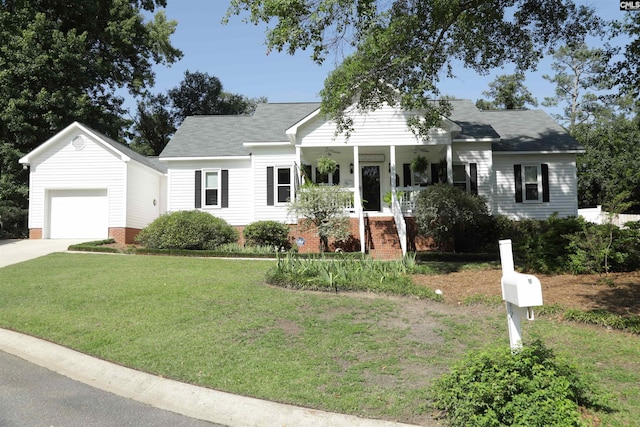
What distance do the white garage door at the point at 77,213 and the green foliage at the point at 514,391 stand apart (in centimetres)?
2038

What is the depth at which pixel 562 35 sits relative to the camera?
1433cm

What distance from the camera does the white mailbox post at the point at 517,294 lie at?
151 inches

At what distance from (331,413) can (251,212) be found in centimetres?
1693

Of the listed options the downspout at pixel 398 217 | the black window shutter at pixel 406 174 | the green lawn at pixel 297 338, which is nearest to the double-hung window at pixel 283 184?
the downspout at pixel 398 217

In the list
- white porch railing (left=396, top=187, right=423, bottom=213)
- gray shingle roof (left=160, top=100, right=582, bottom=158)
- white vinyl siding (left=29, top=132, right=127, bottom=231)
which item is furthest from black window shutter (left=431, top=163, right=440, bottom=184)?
white vinyl siding (left=29, top=132, right=127, bottom=231)

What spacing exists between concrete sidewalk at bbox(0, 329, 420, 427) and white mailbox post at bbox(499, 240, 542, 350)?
136 cm

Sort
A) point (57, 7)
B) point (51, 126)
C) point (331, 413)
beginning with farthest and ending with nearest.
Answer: point (57, 7) → point (51, 126) → point (331, 413)

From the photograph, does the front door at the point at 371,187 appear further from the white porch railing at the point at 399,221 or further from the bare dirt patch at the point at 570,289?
the bare dirt patch at the point at 570,289

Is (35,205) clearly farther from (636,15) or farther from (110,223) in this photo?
(636,15)

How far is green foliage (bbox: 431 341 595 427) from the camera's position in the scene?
391cm

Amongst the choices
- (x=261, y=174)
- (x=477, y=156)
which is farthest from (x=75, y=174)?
(x=477, y=156)

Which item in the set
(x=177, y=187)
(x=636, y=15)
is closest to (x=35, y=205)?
(x=177, y=187)

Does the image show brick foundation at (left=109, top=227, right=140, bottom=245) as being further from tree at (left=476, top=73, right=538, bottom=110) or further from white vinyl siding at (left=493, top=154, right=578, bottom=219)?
tree at (left=476, top=73, right=538, bottom=110)

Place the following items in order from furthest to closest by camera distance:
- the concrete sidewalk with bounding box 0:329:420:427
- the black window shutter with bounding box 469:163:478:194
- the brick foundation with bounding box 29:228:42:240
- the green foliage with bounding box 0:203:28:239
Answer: the green foliage with bounding box 0:203:28:239 < the brick foundation with bounding box 29:228:42:240 < the black window shutter with bounding box 469:163:478:194 < the concrete sidewalk with bounding box 0:329:420:427
